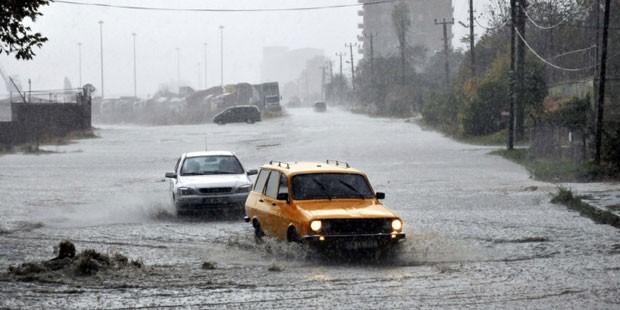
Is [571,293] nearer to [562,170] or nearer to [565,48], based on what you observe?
[562,170]

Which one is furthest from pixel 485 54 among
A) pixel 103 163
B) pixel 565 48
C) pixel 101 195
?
pixel 101 195

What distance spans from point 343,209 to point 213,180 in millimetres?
7179

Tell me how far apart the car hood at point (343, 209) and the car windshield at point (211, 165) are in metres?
7.44

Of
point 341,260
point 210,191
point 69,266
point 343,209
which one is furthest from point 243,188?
point 69,266

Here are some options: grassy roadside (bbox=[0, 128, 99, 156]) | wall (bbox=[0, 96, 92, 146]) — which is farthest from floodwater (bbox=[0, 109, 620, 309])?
wall (bbox=[0, 96, 92, 146])

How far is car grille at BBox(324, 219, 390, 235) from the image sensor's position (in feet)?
47.1

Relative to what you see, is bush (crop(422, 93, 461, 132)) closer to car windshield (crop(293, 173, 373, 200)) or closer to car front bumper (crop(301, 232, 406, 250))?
car windshield (crop(293, 173, 373, 200))

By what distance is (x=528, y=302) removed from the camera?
35.3 ft

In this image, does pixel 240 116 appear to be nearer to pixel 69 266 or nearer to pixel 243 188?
pixel 243 188

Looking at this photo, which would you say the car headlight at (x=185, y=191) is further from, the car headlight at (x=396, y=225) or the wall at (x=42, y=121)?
the wall at (x=42, y=121)

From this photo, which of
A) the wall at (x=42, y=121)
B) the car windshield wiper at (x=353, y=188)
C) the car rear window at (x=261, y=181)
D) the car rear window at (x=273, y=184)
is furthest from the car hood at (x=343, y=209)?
the wall at (x=42, y=121)

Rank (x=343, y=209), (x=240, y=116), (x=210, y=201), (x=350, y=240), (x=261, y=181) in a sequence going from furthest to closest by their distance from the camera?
(x=240, y=116) < (x=210, y=201) < (x=261, y=181) < (x=343, y=209) < (x=350, y=240)

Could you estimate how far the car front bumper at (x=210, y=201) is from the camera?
21047mm

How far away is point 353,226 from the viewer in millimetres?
14414
